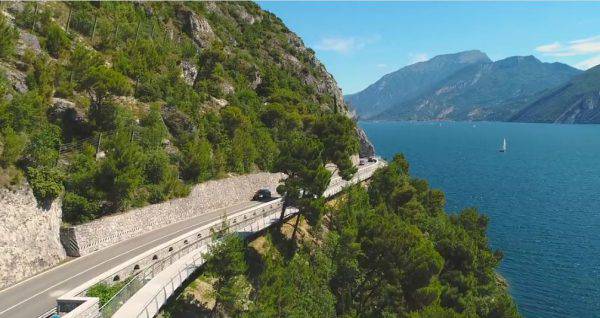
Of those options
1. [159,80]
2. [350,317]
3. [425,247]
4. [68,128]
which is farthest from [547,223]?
[68,128]

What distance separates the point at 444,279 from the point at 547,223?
42539 mm

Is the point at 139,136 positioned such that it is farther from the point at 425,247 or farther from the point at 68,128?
the point at 425,247

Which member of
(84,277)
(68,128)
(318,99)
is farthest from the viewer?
(318,99)

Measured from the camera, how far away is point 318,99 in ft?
364

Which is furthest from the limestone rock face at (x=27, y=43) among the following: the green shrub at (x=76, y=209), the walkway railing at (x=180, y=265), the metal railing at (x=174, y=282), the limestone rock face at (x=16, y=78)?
the metal railing at (x=174, y=282)

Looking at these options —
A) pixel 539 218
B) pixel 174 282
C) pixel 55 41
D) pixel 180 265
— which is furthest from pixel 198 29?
pixel 539 218

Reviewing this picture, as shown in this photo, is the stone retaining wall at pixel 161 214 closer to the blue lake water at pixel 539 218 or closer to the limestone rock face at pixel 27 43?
the limestone rock face at pixel 27 43

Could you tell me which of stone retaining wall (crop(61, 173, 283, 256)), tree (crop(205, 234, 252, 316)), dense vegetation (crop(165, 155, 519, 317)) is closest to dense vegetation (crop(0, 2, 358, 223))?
stone retaining wall (crop(61, 173, 283, 256))

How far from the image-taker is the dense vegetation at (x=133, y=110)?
3794 cm

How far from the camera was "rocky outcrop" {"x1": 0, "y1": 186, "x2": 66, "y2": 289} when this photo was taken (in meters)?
28.5

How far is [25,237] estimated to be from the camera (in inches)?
1185

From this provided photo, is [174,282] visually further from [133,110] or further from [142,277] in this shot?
[133,110]

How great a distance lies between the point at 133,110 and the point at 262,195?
62.1 ft

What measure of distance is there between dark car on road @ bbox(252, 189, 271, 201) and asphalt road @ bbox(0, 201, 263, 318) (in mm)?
18548
